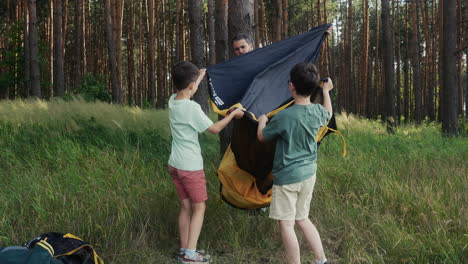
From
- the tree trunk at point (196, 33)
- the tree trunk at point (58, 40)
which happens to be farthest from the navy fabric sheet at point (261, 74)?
the tree trunk at point (58, 40)

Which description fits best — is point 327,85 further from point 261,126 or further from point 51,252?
point 51,252

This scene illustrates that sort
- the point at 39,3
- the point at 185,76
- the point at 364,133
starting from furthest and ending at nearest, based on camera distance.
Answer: the point at 39,3 < the point at 364,133 < the point at 185,76

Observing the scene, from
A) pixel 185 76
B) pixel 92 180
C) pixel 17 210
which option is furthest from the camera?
pixel 92 180

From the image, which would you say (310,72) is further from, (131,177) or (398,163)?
(398,163)

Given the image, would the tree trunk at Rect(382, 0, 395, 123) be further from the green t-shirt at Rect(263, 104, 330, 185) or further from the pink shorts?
the pink shorts

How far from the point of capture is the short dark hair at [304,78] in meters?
2.92

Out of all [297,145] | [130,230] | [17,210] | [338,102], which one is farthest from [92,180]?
[338,102]

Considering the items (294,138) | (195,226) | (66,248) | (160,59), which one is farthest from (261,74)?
(160,59)

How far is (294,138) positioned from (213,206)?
5.25 ft

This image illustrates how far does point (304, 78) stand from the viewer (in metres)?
2.93

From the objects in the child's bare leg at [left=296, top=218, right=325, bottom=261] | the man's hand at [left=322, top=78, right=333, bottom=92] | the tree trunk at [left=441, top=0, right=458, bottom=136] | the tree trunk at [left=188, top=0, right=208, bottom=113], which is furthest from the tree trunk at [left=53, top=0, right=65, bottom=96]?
the child's bare leg at [left=296, top=218, right=325, bottom=261]

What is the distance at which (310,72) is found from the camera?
292 centimetres

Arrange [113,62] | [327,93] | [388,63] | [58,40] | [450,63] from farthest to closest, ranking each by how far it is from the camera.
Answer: [58,40] < [113,62] < [388,63] < [450,63] < [327,93]

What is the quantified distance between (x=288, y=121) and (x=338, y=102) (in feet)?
105
